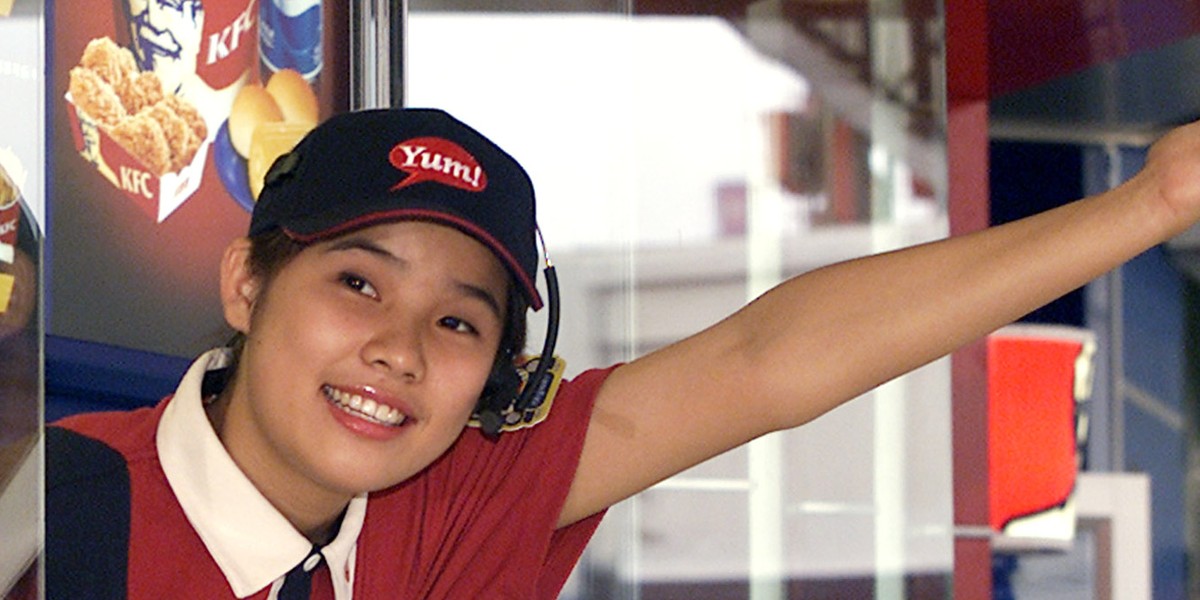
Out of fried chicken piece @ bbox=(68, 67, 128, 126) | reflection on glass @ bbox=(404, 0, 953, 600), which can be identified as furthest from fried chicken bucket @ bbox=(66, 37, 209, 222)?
reflection on glass @ bbox=(404, 0, 953, 600)

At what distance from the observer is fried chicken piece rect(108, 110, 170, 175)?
1.78 metres

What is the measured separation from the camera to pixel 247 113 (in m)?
1.82

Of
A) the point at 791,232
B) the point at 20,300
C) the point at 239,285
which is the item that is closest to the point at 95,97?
the point at 239,285

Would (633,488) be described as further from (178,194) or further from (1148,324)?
(1148,324)

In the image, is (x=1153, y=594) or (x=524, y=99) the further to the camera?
(x=1153, y=594)

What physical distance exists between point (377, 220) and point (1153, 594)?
5.41 m

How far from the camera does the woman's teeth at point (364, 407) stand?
3.40 ft

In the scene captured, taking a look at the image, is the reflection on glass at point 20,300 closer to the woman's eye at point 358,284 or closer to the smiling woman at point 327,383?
the smiling woman at point 327,383

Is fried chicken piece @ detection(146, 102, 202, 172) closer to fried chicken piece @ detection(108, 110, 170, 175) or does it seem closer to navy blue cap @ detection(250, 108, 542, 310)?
fried chicken piece @ detection(108, 110, 170, 175)

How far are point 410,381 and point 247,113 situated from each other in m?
0.87

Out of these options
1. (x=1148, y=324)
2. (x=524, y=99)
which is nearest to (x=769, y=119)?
(x=524, y=99)

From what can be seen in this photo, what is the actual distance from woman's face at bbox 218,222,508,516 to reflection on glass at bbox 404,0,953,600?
2.15 meters

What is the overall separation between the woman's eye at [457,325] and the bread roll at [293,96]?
0.44m

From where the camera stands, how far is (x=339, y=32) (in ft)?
4.28
